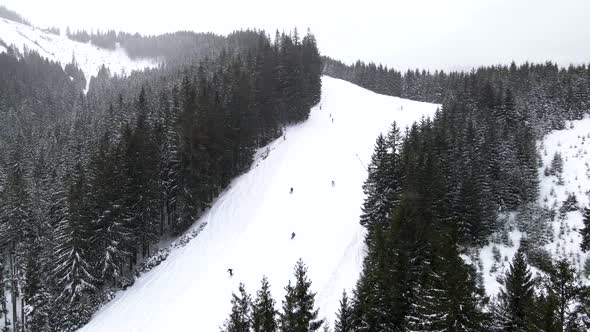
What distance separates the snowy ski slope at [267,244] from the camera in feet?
109

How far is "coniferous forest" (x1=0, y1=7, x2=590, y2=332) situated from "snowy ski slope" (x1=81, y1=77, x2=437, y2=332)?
6.84 feet

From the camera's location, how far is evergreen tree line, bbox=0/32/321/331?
1614 inches

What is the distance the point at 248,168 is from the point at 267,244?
21.4 meters

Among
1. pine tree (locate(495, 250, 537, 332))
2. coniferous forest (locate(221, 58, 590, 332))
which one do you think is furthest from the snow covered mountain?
pine tree (locate(495, 250, 537, 332))

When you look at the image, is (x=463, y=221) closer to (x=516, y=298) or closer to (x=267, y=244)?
(x=267, y=244)

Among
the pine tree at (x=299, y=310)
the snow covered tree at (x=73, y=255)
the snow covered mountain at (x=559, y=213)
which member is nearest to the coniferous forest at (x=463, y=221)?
the pine tree at (x=299, y=310)

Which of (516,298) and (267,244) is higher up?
(516,298)

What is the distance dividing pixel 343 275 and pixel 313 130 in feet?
141

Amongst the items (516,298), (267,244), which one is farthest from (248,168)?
(516,298)

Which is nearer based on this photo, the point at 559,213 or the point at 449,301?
the point at 449,301

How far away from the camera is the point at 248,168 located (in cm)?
6000

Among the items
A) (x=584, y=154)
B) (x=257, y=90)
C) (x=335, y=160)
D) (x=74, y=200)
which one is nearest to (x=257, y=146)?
Answer: (x=257, y=90)

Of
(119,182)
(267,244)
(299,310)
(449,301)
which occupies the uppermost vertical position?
(449,301)

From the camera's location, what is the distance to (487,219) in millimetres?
42312
